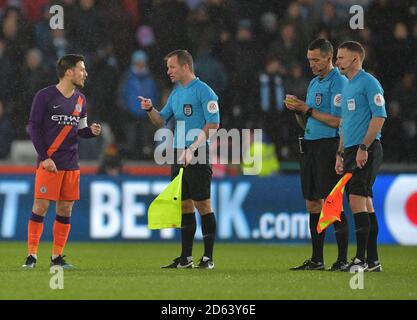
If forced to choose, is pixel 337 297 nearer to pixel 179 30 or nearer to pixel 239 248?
pixel 239 248

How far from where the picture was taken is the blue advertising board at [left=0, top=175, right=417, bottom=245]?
46.1ft

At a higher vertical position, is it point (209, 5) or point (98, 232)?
point (209, 5)

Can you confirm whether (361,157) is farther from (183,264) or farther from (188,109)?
(183,264)

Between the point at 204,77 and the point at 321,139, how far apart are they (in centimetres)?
482

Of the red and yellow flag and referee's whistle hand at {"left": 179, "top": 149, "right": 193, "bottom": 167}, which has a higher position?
referee's whistle hand at {"left": 179, "top": 149, "right": 193, "bottom": 167}

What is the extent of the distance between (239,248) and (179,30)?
10.8 feet

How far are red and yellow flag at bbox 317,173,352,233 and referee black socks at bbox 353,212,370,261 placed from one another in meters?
0.19

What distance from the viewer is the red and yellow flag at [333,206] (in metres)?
9.70

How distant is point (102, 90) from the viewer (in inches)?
586

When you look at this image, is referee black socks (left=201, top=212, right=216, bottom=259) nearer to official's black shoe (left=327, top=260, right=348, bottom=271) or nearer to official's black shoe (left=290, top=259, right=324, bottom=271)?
official's black shoe (left=290, top=259, right=324, bottom=271)

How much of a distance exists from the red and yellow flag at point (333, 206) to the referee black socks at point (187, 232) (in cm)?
133

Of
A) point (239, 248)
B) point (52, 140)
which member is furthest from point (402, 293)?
point (239, 248)

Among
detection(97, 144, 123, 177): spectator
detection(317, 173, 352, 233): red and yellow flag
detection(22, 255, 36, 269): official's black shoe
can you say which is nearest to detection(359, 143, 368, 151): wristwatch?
detection(317, 173, 352, 233): red and yellow flag

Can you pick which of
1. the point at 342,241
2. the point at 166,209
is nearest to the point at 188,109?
the point at 166,209
